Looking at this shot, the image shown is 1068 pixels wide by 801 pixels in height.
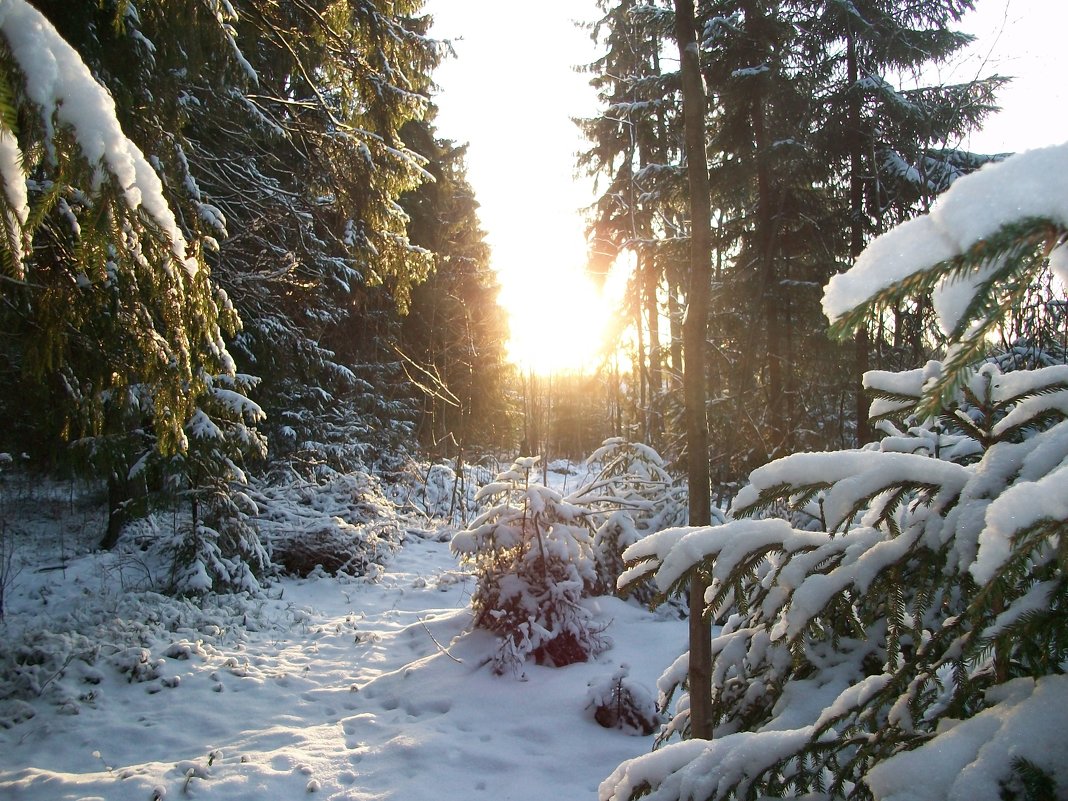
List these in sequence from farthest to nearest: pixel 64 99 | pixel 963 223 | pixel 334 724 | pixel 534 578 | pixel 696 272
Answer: pixel 534 578, pixel 334 724, pixel 696 272, pixel 64 99, pixel 963 223

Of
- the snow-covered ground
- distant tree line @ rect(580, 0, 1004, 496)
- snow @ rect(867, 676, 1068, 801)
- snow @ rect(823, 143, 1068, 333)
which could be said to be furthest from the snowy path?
distant tree line @ rect(580, 0, 1004, 496)

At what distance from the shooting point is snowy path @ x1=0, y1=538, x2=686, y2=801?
3529 millimetres

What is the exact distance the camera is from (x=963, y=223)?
78 cm

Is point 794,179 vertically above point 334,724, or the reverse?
point 794,179

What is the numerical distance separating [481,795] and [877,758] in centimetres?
301

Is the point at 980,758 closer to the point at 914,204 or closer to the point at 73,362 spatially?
the point at 73,362

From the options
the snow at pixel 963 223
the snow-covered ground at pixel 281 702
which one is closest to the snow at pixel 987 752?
the snow at pixel 963 223

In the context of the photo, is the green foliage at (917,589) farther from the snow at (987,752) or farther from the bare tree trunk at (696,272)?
the bare tree trunk at (696,272)

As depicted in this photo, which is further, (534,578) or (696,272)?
(534,578)

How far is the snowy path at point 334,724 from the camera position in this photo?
11.6ft

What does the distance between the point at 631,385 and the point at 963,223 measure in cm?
1131

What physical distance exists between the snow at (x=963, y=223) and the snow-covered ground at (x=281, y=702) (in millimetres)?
3636

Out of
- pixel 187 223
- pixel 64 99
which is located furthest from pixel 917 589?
pixel 187 223

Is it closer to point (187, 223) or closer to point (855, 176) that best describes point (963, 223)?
point (187, 223)
